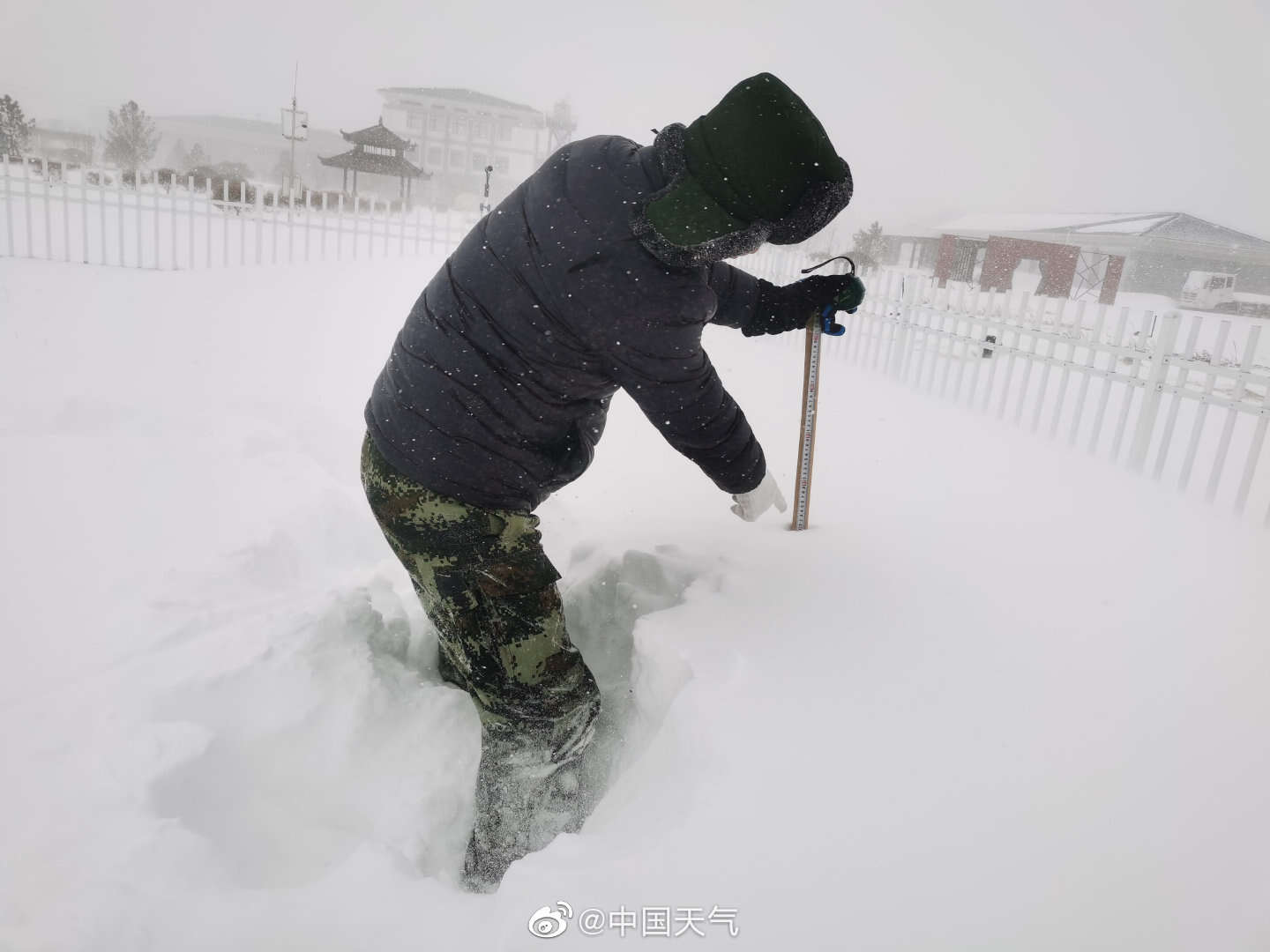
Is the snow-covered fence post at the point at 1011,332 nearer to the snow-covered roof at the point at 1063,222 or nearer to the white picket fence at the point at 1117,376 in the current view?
the white picket fence at the point at 1117,376

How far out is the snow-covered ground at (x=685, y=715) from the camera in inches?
46.7

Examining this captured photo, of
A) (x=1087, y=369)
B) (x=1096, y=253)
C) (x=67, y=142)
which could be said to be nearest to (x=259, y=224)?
(x=1087, y=369)

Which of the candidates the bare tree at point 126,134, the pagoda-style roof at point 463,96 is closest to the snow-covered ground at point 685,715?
the bare tree at point 126,134

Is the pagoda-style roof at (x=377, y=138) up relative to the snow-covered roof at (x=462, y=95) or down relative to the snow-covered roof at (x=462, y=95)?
down

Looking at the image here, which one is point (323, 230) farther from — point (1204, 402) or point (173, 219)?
point (1204, 402)

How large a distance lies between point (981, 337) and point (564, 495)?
452cm

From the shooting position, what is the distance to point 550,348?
5.20 feet

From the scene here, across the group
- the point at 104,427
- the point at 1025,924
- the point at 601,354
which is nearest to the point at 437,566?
the point at 601,354

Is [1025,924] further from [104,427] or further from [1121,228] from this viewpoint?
[1121,228]

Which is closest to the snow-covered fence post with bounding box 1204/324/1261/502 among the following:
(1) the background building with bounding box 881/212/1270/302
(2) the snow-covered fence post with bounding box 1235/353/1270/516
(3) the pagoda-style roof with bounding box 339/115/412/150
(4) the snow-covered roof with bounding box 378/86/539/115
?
(2) the snow-covered fence post with bounding box 1235/353/1270/516

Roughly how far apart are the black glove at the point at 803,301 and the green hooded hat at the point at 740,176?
28.2 inches

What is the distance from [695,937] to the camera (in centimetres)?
112

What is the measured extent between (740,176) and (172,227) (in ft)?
35.3

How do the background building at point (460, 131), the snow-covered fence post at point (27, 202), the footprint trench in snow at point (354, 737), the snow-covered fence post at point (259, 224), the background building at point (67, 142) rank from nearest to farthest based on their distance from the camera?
the footprint trench in snow at point (354, 737) < the snow-covered fence post at point (27, 202) < the snow-covered fence post at point (259, 224) < the background building at point (67, 142) < the background building at point (460, 131)
